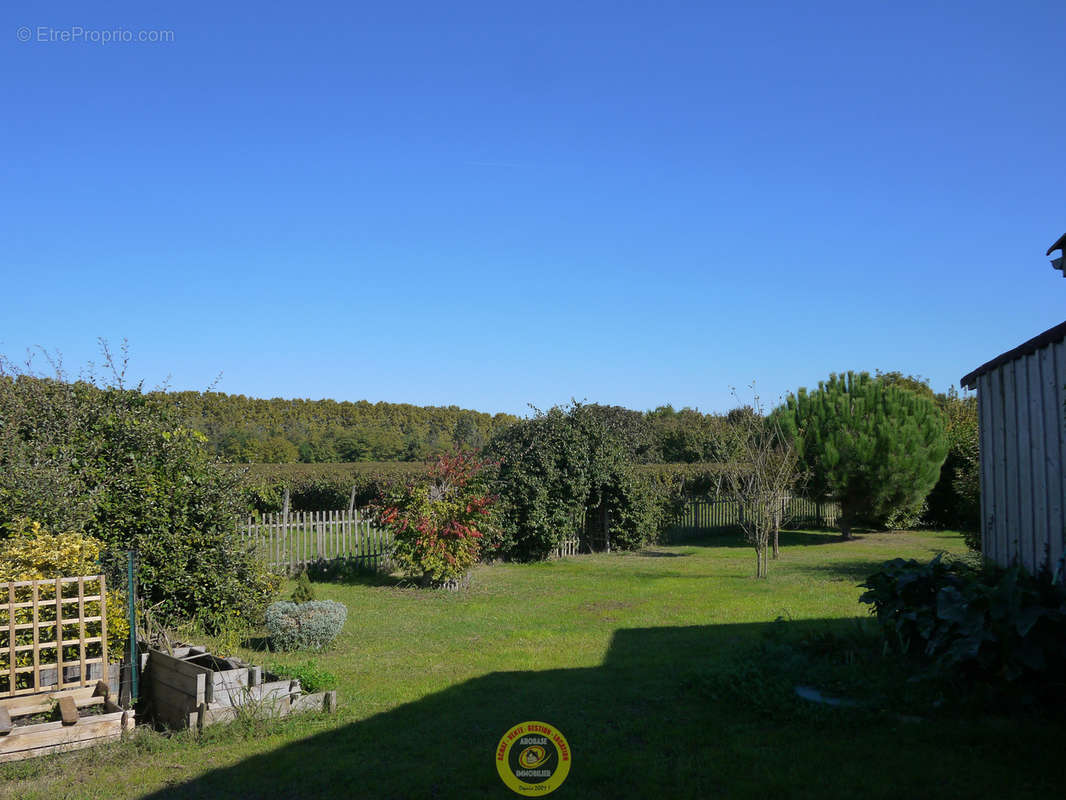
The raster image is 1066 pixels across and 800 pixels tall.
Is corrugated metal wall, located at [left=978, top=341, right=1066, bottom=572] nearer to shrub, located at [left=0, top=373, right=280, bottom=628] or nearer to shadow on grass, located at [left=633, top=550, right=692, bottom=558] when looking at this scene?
shrub, located at [left=0, top=373, right=280, bottom=628]

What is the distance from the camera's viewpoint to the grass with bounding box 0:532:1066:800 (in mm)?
4527

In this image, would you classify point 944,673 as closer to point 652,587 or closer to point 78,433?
point 652,587

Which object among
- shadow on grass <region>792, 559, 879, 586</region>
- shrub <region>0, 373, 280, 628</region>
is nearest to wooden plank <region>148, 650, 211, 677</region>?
shrub <region>0, 373, 280, 628</region>

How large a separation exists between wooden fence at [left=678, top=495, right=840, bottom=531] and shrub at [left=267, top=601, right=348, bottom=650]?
15000 mm

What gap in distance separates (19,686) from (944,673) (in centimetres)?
751

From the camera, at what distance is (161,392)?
980cm

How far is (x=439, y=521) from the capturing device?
13656mm

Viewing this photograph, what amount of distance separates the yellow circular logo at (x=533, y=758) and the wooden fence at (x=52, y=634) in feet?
12.0

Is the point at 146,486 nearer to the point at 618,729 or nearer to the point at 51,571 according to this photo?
the point at 51,571

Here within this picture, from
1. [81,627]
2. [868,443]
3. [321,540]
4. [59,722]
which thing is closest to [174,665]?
[81,627]

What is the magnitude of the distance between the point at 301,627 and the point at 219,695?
2474 mm

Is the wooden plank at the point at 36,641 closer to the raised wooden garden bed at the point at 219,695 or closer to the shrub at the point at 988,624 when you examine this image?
the raised wooden garden bed at the point at 219,695

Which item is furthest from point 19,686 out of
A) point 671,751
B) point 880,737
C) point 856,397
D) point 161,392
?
point 856,397

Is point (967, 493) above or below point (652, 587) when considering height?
above
